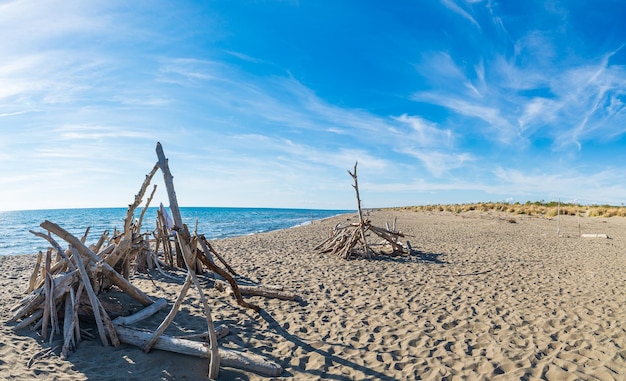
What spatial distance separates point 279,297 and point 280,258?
16.1 ft

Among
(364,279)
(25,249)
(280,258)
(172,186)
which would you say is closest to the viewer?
(172,186)

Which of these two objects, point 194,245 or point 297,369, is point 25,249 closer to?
point 194,245

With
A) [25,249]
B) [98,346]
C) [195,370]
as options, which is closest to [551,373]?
[195,370]

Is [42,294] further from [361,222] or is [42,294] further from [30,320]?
[361,222]

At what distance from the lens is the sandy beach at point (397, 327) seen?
392cm

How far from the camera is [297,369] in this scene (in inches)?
159

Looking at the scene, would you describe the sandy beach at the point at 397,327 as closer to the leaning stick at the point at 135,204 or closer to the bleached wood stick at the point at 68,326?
the bleached wood stick at the point at 68,326

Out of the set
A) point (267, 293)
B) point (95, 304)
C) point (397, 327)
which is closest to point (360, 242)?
point (267, 293)

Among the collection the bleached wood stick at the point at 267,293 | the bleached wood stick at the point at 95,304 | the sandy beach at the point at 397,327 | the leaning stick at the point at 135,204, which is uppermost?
the leaning stick at the point at 135,204

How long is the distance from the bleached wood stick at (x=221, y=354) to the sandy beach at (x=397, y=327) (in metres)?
0.08

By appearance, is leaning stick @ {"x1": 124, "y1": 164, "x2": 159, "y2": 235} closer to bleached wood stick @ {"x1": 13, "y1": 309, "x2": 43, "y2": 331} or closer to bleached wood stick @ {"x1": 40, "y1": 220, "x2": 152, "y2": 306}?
bleached wood stick @ {"x1": 40, "y1": 220, "x2": 152, "y2": 306}

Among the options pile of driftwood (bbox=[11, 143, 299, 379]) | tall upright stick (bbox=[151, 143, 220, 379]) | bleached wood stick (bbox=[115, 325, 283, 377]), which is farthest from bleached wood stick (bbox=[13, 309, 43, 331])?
tall upright stick (bbox=[151, 143, 220, 379])

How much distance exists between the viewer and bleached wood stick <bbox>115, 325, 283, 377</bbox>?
3.89m

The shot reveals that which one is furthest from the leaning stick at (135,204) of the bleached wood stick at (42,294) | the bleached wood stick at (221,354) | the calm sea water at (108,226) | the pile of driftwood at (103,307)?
the bleached wood stick at (221,354)
